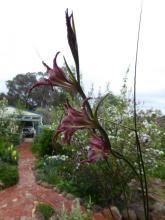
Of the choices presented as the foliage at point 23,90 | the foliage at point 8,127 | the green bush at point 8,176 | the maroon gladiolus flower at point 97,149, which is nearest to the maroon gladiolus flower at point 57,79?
the maroon gladiolus flower at point 97,149

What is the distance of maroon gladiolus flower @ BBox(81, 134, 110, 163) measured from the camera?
4.09 feet

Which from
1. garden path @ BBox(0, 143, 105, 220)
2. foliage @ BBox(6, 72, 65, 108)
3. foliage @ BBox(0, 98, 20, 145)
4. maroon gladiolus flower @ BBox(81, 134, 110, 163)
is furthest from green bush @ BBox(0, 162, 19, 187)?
foliage @ BBox(6, 72, 65, 108)

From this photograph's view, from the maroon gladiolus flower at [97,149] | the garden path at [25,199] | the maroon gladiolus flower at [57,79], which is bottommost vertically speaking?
the garden path at [25,199]

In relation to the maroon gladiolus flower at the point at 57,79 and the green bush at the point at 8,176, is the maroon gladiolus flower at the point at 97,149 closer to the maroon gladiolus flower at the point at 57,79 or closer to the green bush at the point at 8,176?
the maroon gladiolus flower at the point at 57,79

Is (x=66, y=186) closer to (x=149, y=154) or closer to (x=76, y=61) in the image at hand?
(x=149, y=154)

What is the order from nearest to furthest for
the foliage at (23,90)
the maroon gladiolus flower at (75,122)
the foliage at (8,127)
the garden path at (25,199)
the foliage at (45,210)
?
the maroon gladiolus flower at (75,122), the foliage at (45,210), the garden path at (25,199), the foliage at (8,127), the foliage at (23,90)

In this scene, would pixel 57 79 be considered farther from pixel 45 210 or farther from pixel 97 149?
pixel 45 210

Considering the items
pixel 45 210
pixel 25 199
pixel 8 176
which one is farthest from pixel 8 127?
pixel 45 210

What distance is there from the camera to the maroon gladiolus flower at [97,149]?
1.25 metres

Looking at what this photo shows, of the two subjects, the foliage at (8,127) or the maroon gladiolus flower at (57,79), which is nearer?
the maroon gladiolus flower at (57,79)

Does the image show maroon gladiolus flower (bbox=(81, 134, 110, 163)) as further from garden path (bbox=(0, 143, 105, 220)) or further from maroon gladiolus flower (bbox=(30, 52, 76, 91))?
garden path (bbox=(0, 143, 105, 220))

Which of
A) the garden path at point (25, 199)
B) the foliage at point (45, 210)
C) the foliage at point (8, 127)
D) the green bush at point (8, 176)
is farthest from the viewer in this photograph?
the foliage at point (8, 127)

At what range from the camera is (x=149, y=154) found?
6.56m

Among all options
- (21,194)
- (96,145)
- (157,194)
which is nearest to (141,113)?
(157,194)
